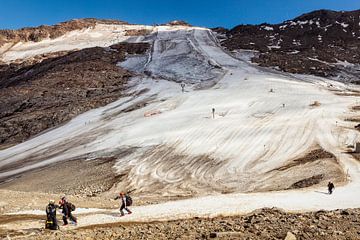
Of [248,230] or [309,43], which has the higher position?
[309,43]

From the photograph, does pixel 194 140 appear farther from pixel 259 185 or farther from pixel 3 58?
pixel 3 58

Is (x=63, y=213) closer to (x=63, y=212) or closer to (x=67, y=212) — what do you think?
(x=63, y=212)

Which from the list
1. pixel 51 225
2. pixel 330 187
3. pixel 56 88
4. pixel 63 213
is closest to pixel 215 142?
pixel 330 187

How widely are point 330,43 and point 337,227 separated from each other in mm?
98939

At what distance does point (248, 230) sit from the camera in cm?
1623

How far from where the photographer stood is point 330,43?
109 meters

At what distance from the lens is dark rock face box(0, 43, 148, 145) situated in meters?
62.5

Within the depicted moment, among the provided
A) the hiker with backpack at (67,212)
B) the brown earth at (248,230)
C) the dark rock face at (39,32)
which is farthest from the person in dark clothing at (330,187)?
the dark rock face at (39,32)

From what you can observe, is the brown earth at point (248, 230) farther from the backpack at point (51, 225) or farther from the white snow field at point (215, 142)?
the white snow field at point (215, 142)

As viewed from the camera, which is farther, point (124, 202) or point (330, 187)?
point (330, 187)

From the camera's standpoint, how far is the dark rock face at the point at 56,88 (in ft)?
205

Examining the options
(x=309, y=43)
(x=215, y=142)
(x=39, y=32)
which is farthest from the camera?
(x=39, y=32)

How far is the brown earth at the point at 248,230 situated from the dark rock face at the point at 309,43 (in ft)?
209

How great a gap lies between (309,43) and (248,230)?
99523 mm
